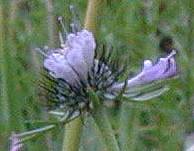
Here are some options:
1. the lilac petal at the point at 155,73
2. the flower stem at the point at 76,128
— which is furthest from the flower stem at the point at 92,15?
the lilac petal at the point at 155,73

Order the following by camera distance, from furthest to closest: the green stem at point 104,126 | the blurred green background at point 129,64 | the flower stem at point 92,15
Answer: the blurred green background at point 129,64
the flower stem at point 92,15
the green stem at point 104,126

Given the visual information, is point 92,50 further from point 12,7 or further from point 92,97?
point 12,7

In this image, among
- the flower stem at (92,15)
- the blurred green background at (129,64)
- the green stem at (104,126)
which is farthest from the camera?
the blurred green background at (129,64)

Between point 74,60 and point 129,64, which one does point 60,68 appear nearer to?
point 74,60

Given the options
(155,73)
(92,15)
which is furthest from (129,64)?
(155,73)

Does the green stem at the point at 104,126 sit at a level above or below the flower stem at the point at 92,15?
below

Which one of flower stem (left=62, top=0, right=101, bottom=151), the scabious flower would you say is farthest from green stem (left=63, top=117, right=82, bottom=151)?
the scabious flower

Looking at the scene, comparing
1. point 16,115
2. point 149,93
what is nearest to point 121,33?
point 16,115

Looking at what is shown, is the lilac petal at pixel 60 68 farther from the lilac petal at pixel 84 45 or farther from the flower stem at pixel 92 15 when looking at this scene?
the flower stem at pixel 92 15
